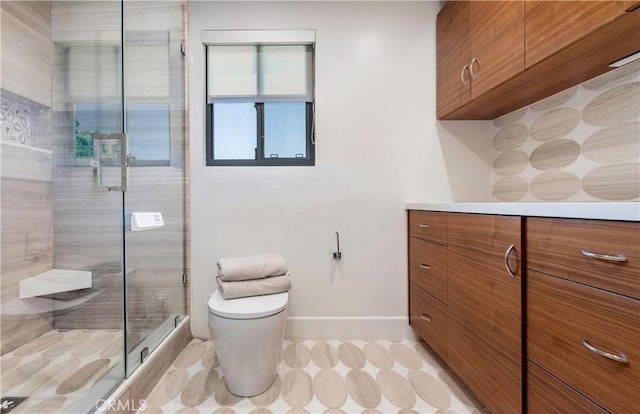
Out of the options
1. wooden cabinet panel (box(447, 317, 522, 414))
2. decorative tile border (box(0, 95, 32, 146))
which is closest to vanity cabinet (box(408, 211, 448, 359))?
wooden cabinet panel (box(447, 317, 522, 414))

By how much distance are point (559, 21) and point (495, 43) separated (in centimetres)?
32

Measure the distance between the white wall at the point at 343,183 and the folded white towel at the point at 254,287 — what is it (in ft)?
1.03

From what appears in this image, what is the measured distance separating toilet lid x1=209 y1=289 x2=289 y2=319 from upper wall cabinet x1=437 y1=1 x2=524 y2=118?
151 cm

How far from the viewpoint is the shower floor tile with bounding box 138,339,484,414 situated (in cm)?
114

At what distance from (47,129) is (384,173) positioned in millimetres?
2025

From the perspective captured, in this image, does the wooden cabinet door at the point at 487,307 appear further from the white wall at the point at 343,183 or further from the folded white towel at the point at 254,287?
the folded white towel at the point at 254,287

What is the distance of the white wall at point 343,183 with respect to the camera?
5.70 feet

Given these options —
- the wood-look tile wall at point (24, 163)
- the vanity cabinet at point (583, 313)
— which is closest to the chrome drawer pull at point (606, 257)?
the vanity cabinet at point (583, 313)

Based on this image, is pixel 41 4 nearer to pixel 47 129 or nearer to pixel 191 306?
pixel 47 129

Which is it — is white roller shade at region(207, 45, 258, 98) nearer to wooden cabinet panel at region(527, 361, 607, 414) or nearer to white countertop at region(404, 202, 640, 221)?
white countertop at region(404, 202, 640, 221)

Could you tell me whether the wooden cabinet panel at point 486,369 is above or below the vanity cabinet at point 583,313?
below

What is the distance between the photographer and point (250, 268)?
1.41 m

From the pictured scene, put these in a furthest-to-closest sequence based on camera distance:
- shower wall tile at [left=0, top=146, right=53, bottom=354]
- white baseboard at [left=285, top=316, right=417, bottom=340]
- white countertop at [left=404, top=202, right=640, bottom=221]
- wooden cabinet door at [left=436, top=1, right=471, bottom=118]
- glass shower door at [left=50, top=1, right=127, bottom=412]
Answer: white baseboard at [left=285, top=316, right=417, bottom=340]
wooden cabinet door at [left=436, top=1, right=471, bottom=118]
glass shower door at [left=50, top=1, right=127, bottom=412]
shower wall tile at [left=0, top=146, right=53, bottom=354]
white countertop at [left=404, top=202, right=640, bottom=221]

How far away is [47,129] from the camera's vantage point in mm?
1448
